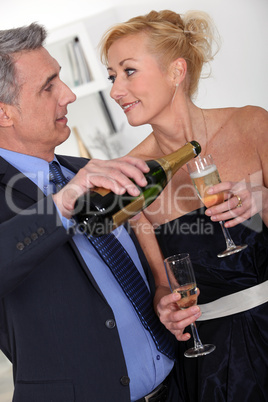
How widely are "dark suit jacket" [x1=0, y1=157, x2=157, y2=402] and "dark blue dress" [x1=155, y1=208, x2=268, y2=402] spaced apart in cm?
33

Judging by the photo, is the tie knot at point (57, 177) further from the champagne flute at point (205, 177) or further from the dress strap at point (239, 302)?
the dress strap at point (239, 302)

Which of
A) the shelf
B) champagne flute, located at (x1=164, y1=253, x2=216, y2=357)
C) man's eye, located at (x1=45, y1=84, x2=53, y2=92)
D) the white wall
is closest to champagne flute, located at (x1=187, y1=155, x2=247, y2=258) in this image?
champagne flute, located at (x1=164, y1=253, x2=216, y2=357)

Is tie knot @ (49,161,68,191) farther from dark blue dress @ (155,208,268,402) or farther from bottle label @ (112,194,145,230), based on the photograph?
dark blue dress @ (155,208,268,402)

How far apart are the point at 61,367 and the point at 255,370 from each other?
0.59m

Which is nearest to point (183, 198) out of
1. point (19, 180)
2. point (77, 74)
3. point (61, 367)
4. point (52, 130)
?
point (52, 130)

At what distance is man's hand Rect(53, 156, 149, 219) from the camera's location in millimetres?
1038

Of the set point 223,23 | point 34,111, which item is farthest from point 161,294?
point 223,23

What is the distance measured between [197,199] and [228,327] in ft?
1.55

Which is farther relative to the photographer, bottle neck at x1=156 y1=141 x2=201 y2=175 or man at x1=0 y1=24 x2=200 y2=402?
bottle neck at x1=156 y1=141 x2=201 y2=175

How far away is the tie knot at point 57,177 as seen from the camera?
138cm

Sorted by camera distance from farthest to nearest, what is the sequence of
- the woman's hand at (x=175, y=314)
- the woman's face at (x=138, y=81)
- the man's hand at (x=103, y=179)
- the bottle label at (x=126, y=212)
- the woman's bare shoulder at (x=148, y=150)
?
the woman's bare shoulder at (x=148, y=150) < the woman's face at (x=138, y=81) < the woman's hand at (x=175, y=314) < the bottle label at (x=126, y=212) < the man's hand at (x=103, y=179)

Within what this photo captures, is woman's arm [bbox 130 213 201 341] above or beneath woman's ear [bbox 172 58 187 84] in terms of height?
beneath

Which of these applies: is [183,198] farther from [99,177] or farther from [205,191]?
[99,177]

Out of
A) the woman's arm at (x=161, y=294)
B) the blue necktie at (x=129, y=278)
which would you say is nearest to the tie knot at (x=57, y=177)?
the blue necktie at (x=129, y=278)
